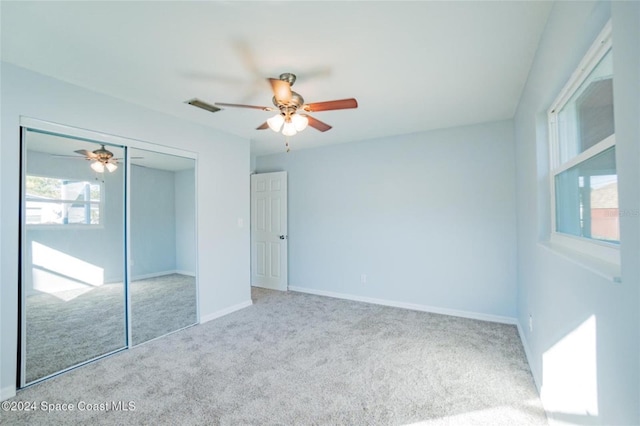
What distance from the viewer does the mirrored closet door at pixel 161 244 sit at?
9.99ft

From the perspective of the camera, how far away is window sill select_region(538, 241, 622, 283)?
3.21 ft

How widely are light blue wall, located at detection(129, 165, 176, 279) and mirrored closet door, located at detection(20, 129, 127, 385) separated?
5.1 inches

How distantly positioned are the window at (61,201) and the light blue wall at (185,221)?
80cm

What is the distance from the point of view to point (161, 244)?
329 centimetres

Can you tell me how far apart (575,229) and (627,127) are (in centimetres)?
104

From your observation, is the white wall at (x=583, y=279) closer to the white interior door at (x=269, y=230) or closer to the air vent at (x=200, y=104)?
the air vent at (x=200, y=104)

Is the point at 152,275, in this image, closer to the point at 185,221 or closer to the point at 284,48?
the point at 185,221

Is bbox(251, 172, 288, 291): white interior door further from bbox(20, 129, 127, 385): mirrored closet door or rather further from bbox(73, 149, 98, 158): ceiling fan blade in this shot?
bbox(73, 149, 98, 158): ceiling fan blade

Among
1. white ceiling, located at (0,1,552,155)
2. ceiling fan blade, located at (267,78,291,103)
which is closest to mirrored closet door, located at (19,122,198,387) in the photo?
white ceiling, located at (0,1,552,155)

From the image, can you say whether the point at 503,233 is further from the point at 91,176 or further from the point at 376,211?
the point at 91,176

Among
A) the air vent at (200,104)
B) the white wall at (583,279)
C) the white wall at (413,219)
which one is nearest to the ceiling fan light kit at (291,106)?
the air vent at (200,104)

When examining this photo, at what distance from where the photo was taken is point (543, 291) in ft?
6.58

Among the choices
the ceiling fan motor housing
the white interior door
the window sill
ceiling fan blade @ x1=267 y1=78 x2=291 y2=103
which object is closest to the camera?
the window sill

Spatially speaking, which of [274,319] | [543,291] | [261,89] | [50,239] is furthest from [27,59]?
[543,291]
